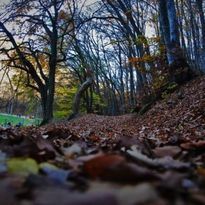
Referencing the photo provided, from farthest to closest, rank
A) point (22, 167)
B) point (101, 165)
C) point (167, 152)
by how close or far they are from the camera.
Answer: point (167, 152), point (22, 167), point (101, 165)

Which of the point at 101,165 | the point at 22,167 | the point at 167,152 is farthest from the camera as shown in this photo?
the point at 167,152

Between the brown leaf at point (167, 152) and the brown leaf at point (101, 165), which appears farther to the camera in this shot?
the brown leaf at point (167, 152)

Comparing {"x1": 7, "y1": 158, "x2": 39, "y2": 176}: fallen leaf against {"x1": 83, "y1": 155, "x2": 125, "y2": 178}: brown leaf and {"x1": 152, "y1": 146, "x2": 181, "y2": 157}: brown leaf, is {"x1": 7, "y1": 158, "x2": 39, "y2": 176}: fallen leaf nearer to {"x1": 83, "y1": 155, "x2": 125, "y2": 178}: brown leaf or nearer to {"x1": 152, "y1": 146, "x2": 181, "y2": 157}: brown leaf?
{"x1": 83, "y1": 155, "x2": 125, "y2": 178}: brown leaf

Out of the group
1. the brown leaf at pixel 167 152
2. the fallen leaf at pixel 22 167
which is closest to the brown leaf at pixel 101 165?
the fallen leaf at pixel 22 167

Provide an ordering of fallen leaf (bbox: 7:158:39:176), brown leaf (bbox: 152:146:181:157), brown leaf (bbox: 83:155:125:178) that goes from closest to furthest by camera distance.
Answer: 1. brown leaf (bbox: 83:155:125:178)
2. fallen leaf (bbox: 7:158:39:176)
3. brown leaf (bbox: 152:146:181:157)

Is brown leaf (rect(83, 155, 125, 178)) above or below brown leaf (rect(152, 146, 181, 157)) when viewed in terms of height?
above

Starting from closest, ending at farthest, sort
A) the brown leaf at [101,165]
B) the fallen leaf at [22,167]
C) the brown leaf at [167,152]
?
the brown leaf at [101,165]
the fallen leaf at [22,167]
the brown leaf at [167,152]

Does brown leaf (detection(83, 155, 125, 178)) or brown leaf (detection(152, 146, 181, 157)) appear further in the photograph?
brown leaf (detection(152, 146, 181, 157))

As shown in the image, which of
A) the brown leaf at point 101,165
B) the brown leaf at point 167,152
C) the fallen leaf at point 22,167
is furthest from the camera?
the brown leaf at point 167,152

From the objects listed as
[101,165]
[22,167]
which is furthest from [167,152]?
[101,165]

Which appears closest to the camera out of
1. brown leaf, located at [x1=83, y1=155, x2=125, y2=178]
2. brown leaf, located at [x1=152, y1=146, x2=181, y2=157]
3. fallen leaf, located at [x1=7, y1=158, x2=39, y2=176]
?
brown leaf, located at [x1=83, y1=155, x2=125, y2=178]

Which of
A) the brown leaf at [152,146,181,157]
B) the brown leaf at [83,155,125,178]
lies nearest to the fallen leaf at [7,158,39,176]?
the brown leaf at [83,155,125,178]

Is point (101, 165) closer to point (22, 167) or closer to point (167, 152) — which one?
point (22, 167)

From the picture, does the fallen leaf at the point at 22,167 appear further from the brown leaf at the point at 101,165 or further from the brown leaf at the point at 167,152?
the brown leaf at the point at 167,152
